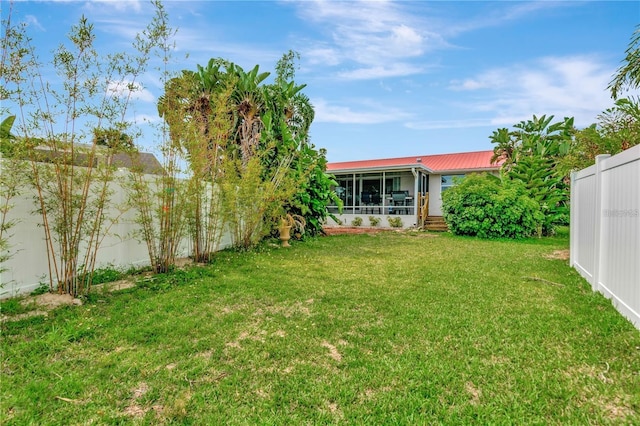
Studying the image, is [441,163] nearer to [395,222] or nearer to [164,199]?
[395,222]

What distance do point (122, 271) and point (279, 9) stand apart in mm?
6633

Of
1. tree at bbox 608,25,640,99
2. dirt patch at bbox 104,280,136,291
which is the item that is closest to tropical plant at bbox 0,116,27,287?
dirt patch at bbox 104,280,136,291

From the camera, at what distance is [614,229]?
3.69m

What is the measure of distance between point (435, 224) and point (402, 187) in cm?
311

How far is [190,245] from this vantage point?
6.60 m

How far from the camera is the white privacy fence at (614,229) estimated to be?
3117 mm

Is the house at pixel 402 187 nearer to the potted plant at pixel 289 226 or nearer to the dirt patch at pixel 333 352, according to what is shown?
the potted plant at pixel 289 226

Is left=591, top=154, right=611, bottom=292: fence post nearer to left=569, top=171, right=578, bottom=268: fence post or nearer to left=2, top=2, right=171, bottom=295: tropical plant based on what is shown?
left=569, top=171, right=578, bottom=268: fence post

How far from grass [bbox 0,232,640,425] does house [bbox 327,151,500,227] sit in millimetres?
10741

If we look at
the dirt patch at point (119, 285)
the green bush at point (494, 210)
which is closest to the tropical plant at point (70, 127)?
the dirt patch at point (119, 285)

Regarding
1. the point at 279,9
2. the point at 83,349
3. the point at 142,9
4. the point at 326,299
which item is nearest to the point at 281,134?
the point at 279,9

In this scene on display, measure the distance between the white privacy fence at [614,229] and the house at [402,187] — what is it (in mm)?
10115

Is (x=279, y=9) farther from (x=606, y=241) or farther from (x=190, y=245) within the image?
(x=606, y=241)

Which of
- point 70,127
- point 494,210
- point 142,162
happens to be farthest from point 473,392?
point 494,210
